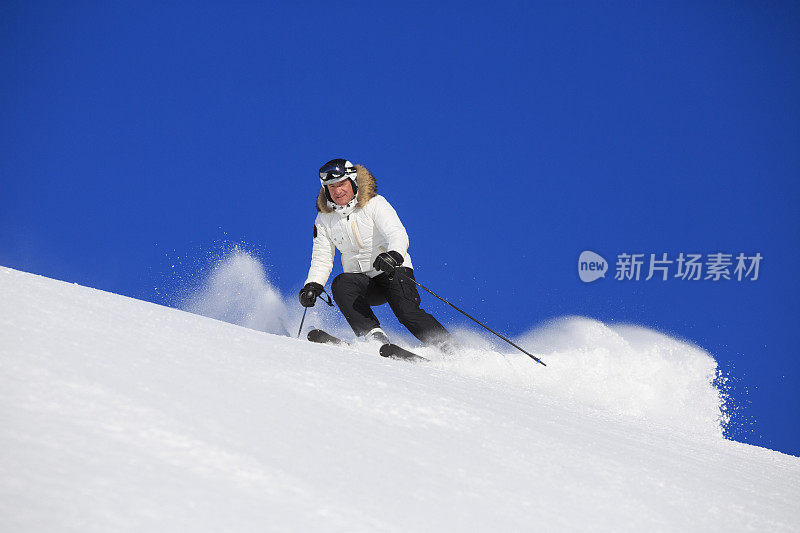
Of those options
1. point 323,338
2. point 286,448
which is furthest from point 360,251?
point 286,448

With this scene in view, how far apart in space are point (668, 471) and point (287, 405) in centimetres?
123

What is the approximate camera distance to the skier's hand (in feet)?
15.6

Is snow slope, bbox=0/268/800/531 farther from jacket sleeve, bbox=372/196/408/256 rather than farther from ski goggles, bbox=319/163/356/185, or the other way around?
ski goggles, bbox=319/163/356/185

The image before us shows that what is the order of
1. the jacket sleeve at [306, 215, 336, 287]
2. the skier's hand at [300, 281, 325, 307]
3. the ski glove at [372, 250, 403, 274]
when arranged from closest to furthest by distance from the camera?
1. the ski glove at [372, 250, 403, 274]
2. the skier's hand at [300, 281, 325, 307]
3. the jacket sleeve at [306, 215, 336, 287]

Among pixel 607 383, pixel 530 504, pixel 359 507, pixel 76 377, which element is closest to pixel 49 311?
pixel 76 377

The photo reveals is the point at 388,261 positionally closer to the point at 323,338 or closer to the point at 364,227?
the point at 364,227

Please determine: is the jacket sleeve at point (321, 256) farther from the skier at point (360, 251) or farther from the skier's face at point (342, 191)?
the skier's face at point (342, 191)

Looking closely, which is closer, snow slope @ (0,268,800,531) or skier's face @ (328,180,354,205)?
snow slope @ (0,268,800,531)

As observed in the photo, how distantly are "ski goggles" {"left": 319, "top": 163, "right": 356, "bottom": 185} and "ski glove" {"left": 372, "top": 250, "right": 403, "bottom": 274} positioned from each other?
0.74 m

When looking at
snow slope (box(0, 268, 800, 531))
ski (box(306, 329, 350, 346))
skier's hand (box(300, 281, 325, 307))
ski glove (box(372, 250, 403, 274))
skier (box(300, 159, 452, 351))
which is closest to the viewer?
snow slope (box(0, 268, 800, 531))

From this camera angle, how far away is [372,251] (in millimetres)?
4738

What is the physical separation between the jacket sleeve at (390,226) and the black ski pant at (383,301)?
175 mm

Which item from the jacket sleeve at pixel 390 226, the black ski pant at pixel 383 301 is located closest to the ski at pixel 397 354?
the black ski pant at pixel 383 301

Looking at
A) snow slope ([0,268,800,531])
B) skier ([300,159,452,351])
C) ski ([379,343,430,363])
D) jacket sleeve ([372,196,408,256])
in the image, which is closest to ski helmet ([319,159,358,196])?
skier ([300,159,452,351])
